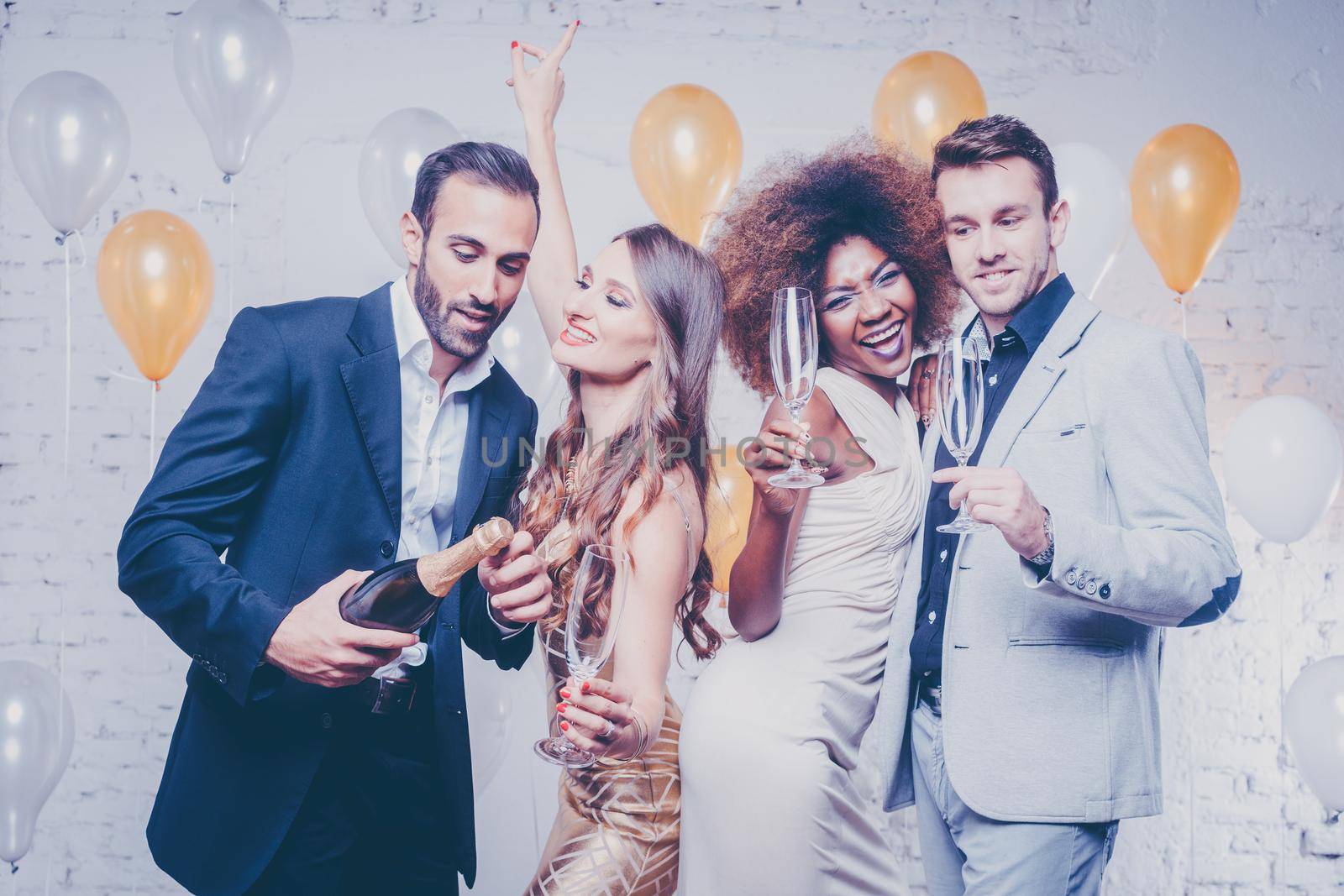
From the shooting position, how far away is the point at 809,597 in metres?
2.36

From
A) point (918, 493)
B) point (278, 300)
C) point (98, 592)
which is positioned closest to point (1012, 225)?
point (918, 493)

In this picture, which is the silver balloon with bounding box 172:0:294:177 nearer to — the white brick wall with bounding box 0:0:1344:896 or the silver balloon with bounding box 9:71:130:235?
the silver balloon with bounding box 9:71:130:235

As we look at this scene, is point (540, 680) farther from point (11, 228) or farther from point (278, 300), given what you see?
point (11, 228)

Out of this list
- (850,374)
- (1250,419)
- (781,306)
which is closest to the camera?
(781,306)

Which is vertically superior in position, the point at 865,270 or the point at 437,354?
the point at 865,270

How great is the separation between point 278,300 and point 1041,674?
2.74 metres

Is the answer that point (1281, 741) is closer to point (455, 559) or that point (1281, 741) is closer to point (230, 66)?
point (455, 559)

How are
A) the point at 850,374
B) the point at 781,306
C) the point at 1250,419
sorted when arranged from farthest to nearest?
the point at 1250,419
the point at 850,374
the point at 781,306

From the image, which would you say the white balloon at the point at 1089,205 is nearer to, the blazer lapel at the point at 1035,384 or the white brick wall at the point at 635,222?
the blazer lapel at the point at 1035,384

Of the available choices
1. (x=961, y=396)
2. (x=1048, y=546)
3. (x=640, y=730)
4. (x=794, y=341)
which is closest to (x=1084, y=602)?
(x=1048, y=546)

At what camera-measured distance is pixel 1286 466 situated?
3162mm

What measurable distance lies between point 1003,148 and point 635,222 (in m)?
1.65

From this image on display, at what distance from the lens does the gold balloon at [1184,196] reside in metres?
3.11

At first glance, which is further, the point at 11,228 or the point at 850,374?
the point at 11,228
